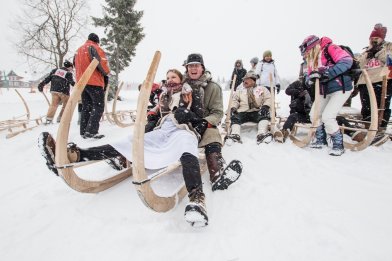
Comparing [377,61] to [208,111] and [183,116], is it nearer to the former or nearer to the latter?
[208,111]

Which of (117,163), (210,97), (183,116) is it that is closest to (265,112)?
(210,97)

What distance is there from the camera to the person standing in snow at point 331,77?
328 cm

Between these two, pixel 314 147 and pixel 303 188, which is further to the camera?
pixel 314 147

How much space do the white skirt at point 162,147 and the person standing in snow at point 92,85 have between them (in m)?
2.58

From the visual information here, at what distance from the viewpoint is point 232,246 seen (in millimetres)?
1571

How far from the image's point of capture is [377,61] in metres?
4.20

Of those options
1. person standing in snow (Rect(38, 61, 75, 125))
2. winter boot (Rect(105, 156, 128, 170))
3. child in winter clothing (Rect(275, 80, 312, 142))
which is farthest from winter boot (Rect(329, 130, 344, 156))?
person standing in snow (Rect(38, 61, 75, 125))

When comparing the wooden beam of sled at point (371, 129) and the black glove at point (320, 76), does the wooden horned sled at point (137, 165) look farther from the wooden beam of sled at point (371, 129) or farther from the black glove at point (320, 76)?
the wooden beam of sled at point (371, 129)

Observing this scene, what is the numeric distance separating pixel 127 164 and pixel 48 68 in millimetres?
19660

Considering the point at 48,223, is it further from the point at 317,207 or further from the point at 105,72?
the point at 105,72

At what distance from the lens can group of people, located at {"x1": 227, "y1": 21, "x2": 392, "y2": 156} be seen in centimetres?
339

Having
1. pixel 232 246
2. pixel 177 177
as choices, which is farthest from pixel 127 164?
pixel 232 246

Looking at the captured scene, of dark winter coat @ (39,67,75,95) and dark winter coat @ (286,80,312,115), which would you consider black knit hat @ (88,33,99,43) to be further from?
dark winter coat @ (286,80,312,115)

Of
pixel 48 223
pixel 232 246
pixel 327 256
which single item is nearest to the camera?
pixel 327 256
